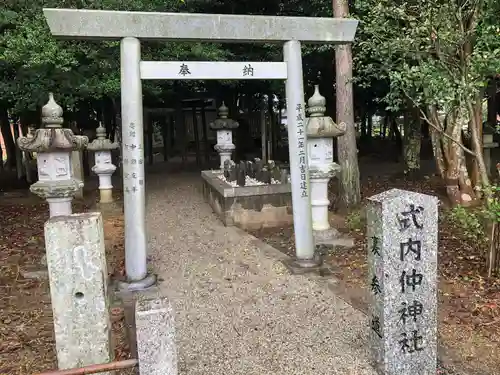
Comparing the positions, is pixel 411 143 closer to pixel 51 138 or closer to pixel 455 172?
pixel 455 172

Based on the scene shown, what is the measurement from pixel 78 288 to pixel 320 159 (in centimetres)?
539

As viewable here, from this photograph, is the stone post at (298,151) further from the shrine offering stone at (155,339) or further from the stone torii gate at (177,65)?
the shrine offering stone at (155,339)

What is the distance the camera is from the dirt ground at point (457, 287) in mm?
4121

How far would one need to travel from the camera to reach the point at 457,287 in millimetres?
Result: 5578

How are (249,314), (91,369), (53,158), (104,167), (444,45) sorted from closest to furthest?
(91,369), (249,314), (444,45), (53,158), (104,167)

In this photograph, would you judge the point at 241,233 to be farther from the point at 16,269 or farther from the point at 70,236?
the point at 70,236

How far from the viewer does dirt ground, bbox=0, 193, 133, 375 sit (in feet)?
13.2

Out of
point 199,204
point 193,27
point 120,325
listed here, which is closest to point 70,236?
point 120,325

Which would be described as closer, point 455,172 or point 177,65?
point 177,65

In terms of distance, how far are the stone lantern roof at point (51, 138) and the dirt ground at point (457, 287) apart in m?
3.64

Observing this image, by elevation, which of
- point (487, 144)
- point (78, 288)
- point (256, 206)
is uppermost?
point (487, 144)

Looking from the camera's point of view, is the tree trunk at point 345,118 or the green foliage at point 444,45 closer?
the green foliage at point 444,45

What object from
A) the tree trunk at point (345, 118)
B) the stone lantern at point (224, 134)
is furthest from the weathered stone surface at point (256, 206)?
the stone lantern at point (224, 134)

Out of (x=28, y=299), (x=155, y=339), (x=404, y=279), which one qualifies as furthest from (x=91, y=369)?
(x=28, y=299)
